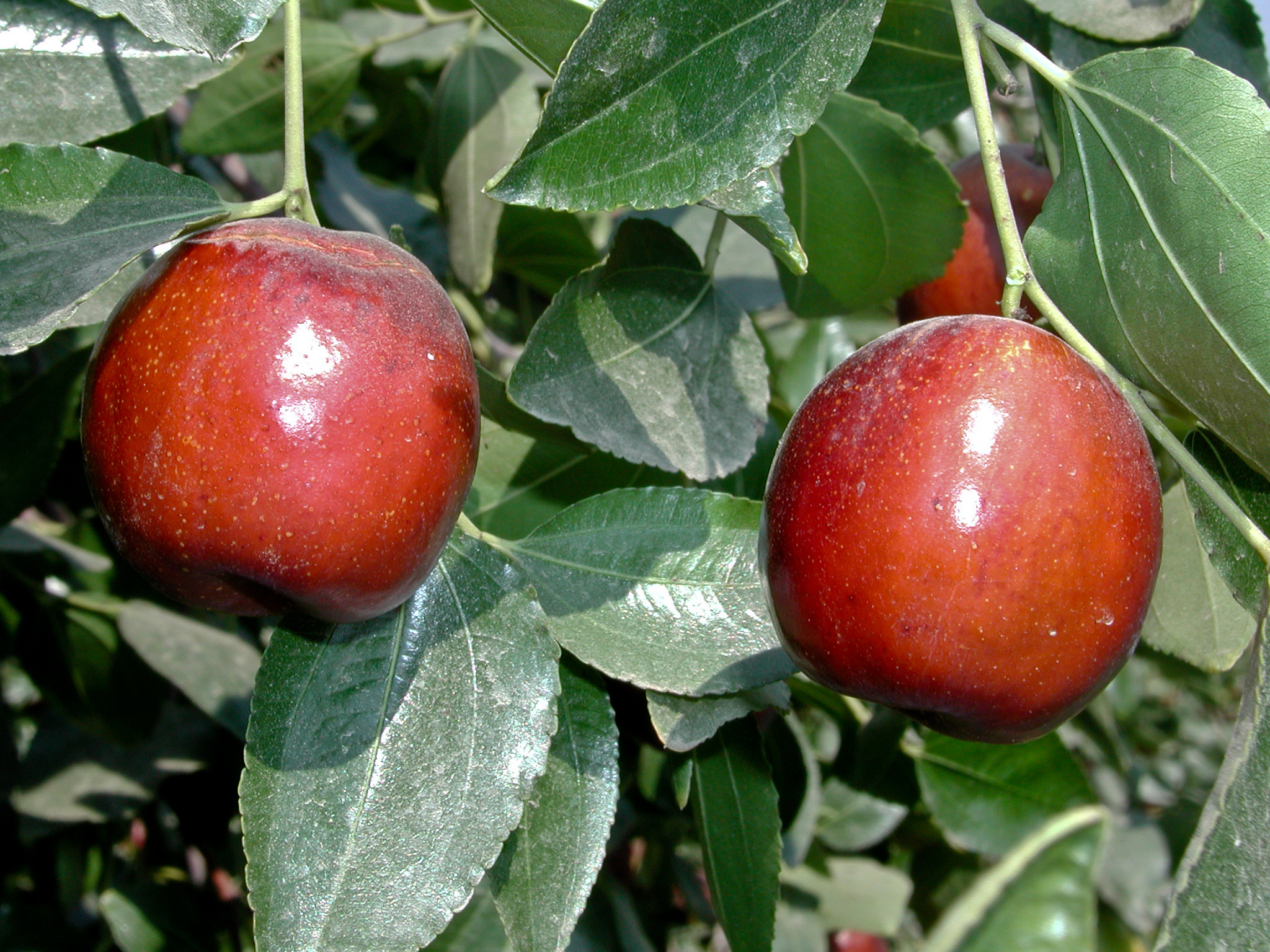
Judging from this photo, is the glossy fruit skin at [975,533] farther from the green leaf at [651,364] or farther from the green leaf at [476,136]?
the green leaf at [476,136]

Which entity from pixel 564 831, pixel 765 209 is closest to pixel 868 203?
pixel 765 209

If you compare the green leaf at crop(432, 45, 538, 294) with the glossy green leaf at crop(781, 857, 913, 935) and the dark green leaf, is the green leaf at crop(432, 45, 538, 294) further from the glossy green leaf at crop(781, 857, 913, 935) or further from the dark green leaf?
the glossy green leaf at crop(781, 857, 913, 935)

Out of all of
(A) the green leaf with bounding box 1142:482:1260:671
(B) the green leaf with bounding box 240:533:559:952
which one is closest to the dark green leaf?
(B) the green leaf with bounding box 240:533:559:952

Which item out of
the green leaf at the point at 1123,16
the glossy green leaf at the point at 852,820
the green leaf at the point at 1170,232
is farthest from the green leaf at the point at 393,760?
the glossy green leaf at the point at 852,820

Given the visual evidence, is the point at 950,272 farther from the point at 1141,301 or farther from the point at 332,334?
the point at 332,334

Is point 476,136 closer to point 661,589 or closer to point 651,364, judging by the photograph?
point 651,364

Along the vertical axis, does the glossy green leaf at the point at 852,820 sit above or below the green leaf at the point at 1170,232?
below
